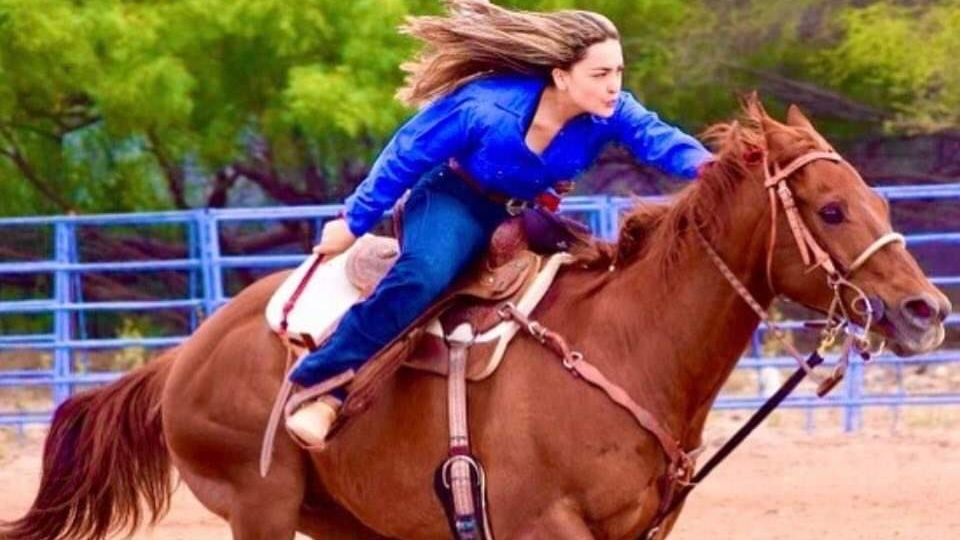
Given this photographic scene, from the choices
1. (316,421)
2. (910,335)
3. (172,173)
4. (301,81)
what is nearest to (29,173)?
(172,173)

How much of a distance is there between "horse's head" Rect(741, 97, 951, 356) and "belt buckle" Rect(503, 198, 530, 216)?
0.67 m

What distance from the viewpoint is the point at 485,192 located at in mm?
5242

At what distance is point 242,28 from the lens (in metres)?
14.4

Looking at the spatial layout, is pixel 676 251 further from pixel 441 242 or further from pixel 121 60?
pixel 121 60

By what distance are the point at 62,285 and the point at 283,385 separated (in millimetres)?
6702

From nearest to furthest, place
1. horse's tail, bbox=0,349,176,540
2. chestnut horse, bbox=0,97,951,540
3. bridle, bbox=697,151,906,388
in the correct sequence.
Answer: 1. bridle, bbox=697,151,906,388
2. chestnut horse, bbox=0,97,951,540
3. horse's tail, bbox=0,349,176,540

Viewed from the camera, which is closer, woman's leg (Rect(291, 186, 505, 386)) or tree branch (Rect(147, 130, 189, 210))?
woman's leg (Rect(291, 186, 505, 386))

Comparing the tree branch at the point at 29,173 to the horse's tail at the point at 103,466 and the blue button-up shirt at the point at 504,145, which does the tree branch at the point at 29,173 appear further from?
the blue button-up shirt at the point at 504,145

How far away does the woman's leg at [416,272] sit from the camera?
517cm

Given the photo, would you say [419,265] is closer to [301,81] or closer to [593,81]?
[593,81]

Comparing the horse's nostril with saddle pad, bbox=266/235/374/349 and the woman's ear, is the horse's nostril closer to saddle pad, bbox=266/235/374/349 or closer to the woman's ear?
the woman's ear

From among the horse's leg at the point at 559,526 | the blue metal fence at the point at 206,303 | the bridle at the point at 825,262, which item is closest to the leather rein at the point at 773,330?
the bridle at the point at 825,262

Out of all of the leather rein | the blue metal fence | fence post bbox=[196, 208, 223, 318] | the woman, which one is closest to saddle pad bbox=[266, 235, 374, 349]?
the woman

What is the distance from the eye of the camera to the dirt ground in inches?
337
